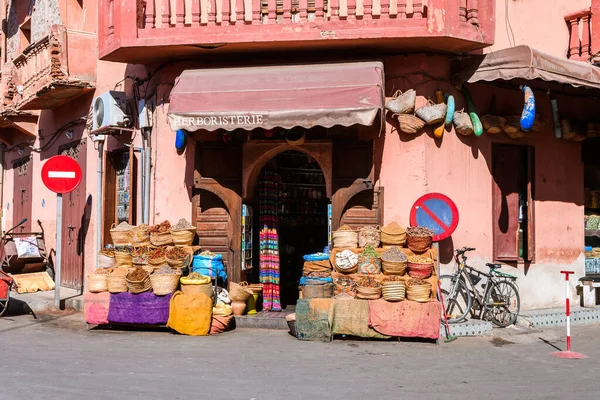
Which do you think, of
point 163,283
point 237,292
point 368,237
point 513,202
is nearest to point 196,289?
point 163,283

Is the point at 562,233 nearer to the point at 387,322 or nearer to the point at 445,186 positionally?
the point at 445,186

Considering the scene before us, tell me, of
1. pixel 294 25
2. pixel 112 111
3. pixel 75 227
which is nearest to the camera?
pixel 294 25

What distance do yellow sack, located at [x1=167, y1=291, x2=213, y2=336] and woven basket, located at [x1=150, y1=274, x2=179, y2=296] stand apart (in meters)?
0.22

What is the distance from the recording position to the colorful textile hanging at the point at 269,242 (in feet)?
39.8

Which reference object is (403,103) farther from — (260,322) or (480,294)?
(260,322)

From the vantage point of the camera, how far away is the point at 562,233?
12.7 meters

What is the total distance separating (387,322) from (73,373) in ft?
13.8

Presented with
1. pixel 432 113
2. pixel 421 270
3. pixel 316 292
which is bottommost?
pixel 316 292

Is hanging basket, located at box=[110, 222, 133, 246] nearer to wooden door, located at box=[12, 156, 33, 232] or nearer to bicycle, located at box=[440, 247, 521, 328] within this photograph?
bicycle, located at box=[440, 247, 521, 328]

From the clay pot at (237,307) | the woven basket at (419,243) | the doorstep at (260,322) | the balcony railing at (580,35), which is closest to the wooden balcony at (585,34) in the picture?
the balcony railing at (580,35)

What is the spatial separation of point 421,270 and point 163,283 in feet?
12.1

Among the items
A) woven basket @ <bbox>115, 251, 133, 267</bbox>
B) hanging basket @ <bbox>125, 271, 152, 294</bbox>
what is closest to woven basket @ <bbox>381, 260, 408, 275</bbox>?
hanging basket @ <bbox>125, 271, 152, 294</bbox>

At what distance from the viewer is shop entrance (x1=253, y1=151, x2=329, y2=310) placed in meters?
12.2

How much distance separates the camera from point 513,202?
39.8 ft
